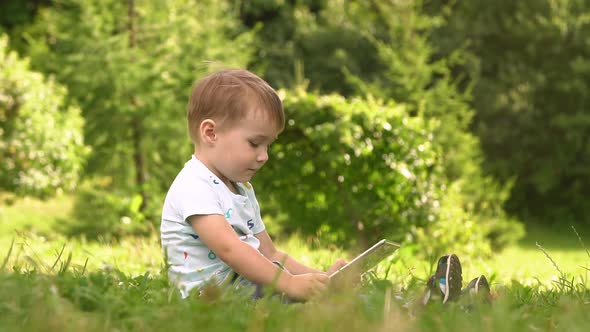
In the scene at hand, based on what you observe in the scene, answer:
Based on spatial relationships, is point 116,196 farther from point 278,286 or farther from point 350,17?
point 278,286

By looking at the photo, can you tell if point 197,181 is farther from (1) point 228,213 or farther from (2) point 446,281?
(2) point 446,281

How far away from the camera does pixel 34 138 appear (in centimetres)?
1142

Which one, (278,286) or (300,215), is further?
(300,215)

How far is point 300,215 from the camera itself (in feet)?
28.8

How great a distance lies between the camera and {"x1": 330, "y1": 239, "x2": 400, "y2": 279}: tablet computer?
2881mm

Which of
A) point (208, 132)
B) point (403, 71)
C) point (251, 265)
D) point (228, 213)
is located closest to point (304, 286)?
point (251, 265)

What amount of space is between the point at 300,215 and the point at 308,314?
671cm

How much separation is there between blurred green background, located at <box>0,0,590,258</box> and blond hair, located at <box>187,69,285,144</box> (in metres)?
0.39

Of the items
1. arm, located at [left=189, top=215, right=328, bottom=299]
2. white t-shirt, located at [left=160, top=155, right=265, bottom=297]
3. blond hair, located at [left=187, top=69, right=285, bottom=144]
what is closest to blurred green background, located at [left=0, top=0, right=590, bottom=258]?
blond hair, located at [left=187, top=69, right=285, bottom=144]

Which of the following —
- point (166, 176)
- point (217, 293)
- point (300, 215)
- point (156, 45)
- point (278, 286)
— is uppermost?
point (217, 293)

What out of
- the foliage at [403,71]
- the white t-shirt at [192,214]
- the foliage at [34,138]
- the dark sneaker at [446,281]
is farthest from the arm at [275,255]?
the foliage at [34,138]

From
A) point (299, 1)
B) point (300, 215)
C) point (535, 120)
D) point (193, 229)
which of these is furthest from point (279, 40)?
point (193, 229)

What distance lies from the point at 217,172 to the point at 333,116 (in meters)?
5.10

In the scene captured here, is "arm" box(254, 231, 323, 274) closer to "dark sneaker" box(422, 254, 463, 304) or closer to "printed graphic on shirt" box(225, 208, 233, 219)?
"printed graphic on shirt" box(225, 208, 233, 219)
